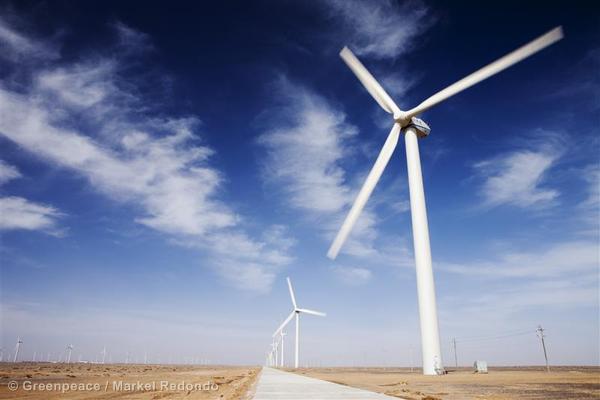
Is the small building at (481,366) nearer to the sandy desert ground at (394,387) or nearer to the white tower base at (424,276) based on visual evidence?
the sandy desert ground at (394,387)

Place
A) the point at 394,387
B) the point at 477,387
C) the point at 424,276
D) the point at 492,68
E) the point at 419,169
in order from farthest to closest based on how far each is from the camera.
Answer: the point at 419,169 < the point at 492,68 < the point at 424,276 < the point at 394,387 < the point at 477,387

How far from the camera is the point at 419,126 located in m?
39.1

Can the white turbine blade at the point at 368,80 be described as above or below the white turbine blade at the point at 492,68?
above

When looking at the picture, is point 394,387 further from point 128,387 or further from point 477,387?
point 128,387

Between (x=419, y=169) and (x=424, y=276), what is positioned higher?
(x=419, y=169)

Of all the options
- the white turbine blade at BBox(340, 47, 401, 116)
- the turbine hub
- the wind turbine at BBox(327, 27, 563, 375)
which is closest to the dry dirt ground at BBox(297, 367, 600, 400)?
the wind turbine at BBox(327, 27, 563, 375)

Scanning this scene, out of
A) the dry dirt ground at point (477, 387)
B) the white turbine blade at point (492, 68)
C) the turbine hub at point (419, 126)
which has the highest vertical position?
the white turbine blade at point (492, 68)

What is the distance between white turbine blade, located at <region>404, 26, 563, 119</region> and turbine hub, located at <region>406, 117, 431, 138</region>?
73 centimetres

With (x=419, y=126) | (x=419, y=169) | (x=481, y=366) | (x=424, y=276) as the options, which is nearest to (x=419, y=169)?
(x=419, y=169)

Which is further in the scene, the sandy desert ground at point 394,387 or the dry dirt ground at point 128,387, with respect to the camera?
the dry dirt ground at point 128,387

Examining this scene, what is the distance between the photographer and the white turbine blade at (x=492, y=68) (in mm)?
29156

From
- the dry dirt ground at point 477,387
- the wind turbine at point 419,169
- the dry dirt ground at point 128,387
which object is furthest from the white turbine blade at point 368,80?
the dry dirt ground at point 128,387

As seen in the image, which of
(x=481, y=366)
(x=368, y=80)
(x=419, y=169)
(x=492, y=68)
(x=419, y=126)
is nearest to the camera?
(x=492, y=68)

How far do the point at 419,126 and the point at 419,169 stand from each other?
20.0 feet
